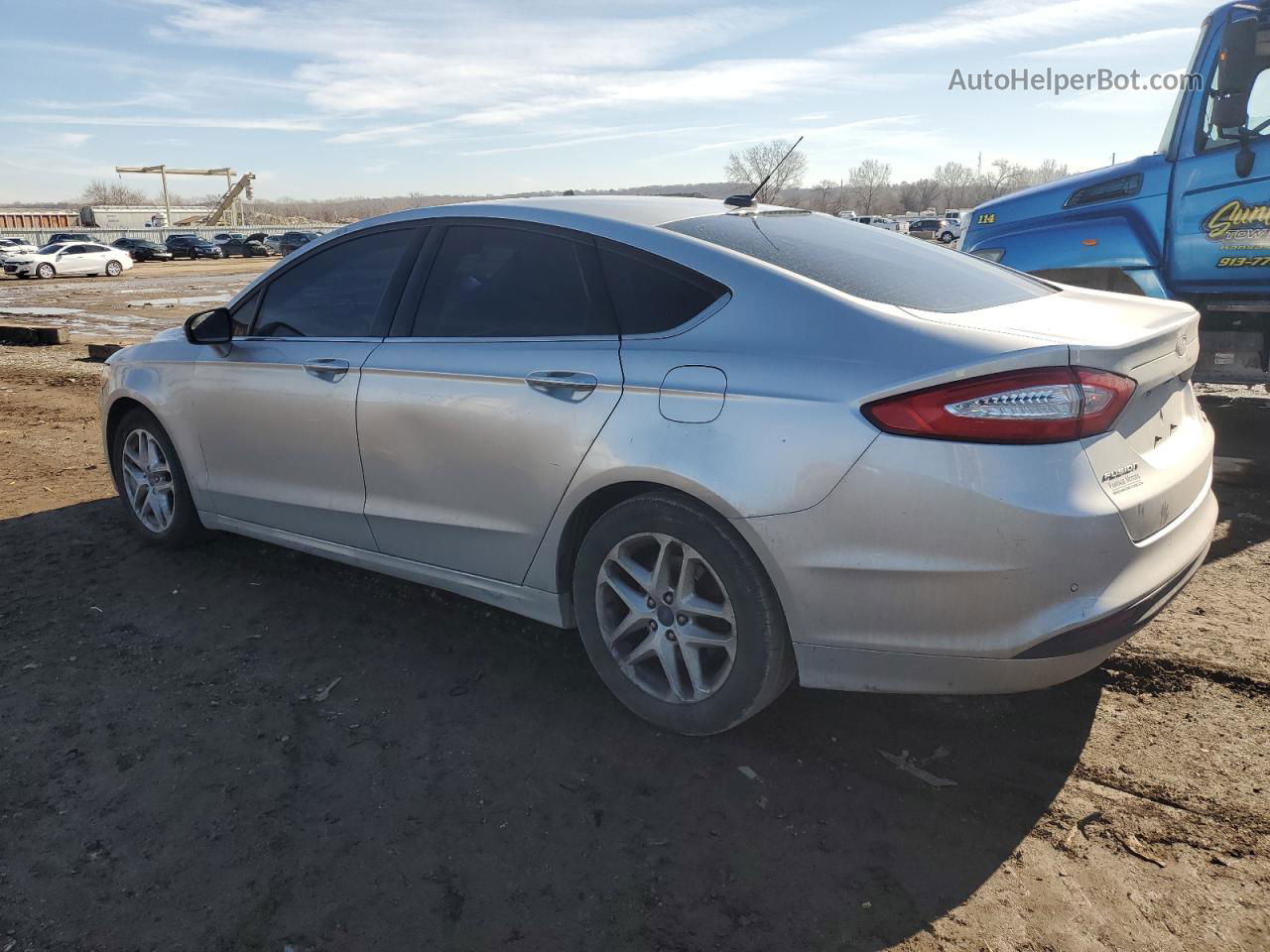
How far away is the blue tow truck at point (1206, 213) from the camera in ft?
20.1

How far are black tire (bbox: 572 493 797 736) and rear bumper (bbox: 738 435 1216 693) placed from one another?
0.29 ft

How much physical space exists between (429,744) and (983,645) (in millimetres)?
1716

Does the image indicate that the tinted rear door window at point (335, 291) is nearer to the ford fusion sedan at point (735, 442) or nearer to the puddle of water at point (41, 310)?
the ford fusion sedan at point (735, 442)

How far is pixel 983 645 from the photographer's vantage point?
2.46 metres

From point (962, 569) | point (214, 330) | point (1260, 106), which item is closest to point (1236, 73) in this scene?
point (1260, 106)

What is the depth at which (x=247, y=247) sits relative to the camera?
195 feet

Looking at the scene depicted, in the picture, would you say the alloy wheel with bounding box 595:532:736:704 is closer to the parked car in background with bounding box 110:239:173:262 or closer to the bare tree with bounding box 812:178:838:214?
the parked car in background with bounding box 110:239:173:262

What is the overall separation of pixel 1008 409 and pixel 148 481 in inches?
165

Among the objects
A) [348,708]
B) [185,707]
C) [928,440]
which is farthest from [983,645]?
[185,707]

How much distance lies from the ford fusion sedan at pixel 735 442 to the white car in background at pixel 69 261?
38.2 metres

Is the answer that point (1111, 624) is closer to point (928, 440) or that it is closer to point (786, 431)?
point (928, 440)

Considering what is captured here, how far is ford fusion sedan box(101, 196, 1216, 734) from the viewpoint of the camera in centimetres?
241

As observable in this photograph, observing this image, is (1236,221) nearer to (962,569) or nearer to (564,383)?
(962,569)

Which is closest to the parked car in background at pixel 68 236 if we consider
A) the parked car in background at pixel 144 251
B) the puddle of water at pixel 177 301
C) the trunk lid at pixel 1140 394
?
the parked car in background at pixel 144 251
